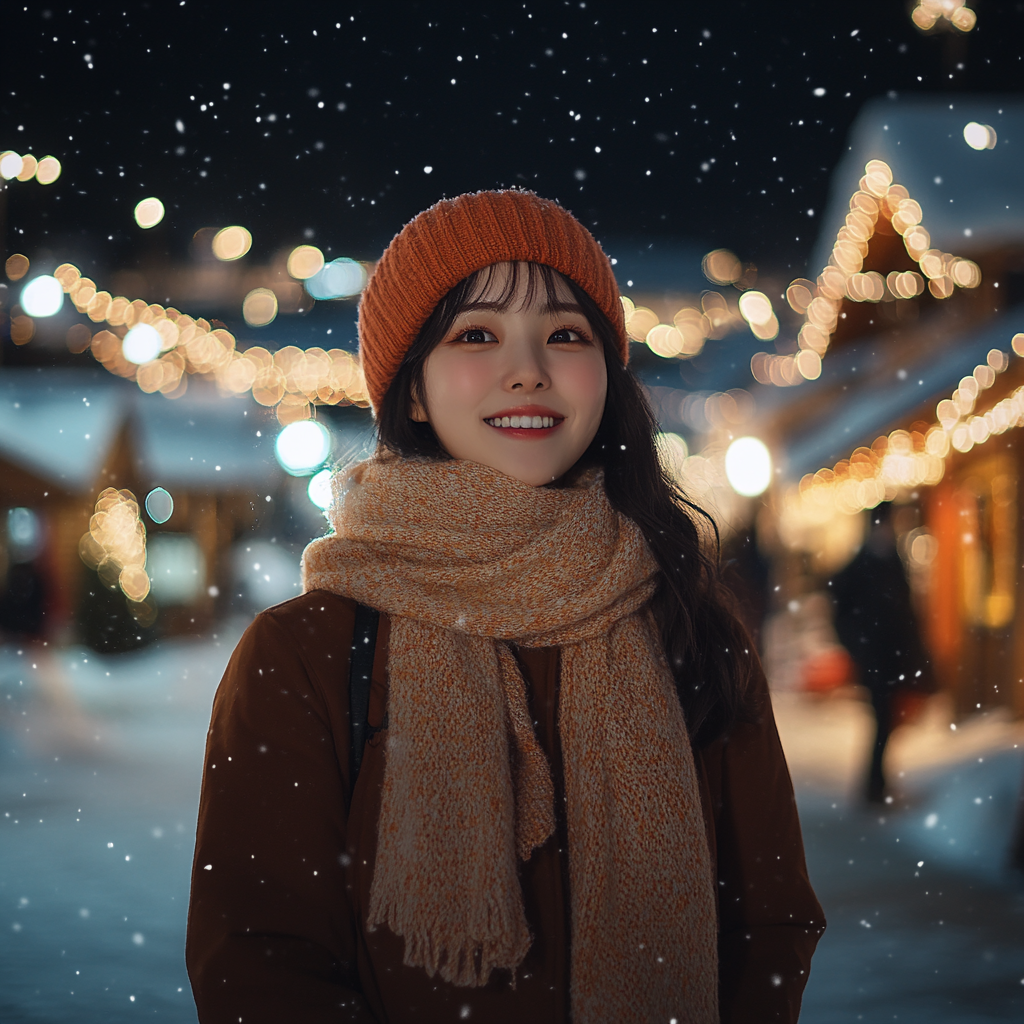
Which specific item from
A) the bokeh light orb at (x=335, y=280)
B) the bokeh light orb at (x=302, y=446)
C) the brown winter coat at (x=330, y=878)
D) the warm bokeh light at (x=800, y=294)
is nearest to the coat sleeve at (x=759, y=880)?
the brown winter coat at (x=330, y=878)

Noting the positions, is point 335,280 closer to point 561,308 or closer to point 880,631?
point 880,631

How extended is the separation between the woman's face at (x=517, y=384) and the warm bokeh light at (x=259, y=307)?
13111 mm

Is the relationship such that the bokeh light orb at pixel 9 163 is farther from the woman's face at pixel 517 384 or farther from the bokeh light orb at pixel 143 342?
→ the woman's face at pixel 517 384

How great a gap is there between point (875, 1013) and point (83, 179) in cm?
992

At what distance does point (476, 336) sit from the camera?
5.48ft

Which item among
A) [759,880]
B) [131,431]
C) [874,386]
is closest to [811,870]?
[759,880]

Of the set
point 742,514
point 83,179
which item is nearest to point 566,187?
point 83,179

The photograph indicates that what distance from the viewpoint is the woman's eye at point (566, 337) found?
5.52 feet

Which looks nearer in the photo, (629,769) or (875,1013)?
(629,769)

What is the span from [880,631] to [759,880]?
5.54 meters

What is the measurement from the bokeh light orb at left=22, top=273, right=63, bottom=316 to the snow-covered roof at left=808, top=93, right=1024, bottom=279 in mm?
10128

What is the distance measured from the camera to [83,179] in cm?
934

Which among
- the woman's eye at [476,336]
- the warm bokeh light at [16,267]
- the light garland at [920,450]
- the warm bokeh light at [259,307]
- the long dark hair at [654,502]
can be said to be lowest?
the long dark hair at [654,502]

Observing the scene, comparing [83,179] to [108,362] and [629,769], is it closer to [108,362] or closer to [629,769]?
[108,362]
